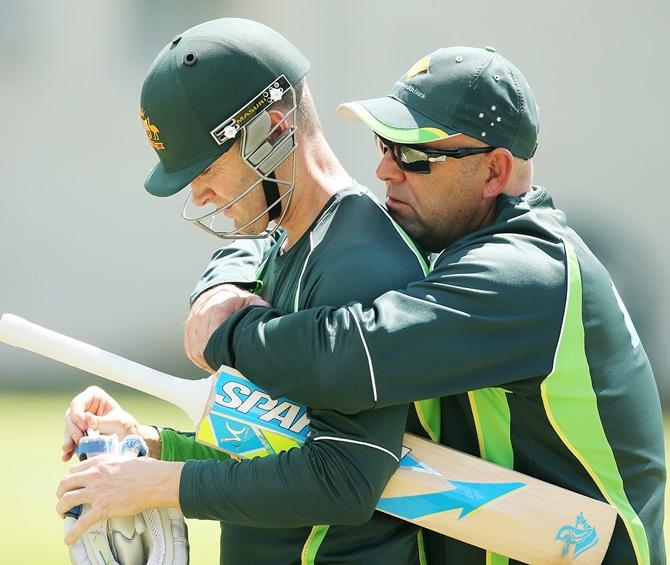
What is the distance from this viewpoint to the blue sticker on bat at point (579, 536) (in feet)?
7.63

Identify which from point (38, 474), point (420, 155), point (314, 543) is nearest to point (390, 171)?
point (420, 155)

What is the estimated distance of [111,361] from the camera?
8.25ft

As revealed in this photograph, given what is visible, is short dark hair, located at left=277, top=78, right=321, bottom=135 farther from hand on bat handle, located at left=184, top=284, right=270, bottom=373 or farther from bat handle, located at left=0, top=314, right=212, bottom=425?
bat handle, located at left=0, top=314, right=212, bottom=425

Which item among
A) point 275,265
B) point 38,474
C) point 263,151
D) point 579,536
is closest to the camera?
point 579,536

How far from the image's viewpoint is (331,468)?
2.18 m

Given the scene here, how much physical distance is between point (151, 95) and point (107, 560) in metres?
1.09

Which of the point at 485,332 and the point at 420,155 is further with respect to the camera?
the point at 420,155

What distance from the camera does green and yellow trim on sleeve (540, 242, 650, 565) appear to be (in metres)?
2.29

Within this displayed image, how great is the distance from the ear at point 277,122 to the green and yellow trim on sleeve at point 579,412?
728 mm

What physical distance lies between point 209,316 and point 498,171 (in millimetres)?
788

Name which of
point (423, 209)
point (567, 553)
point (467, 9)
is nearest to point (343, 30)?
point (467, 9)

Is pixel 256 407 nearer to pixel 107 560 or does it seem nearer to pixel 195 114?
pixel 107 560

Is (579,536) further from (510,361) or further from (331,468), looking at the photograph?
(331,468)

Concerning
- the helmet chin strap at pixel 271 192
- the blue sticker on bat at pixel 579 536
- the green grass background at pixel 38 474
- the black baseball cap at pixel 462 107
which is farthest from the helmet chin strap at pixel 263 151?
the green grass background at pixel 38 474
